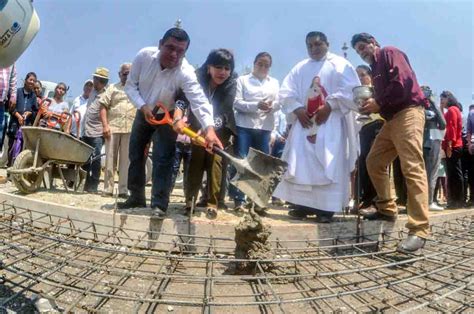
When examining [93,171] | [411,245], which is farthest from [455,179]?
[93,171]

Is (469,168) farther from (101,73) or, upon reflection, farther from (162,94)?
(101,73)

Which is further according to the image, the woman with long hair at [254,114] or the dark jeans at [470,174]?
the dark jeans at [470,174]

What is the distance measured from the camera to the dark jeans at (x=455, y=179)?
20.0 ft

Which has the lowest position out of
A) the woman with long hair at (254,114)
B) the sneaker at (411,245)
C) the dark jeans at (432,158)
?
the sneaker at (411,245)

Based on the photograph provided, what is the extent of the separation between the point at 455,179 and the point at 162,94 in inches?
193

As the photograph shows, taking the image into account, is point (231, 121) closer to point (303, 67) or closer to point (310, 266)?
point (303, 67)

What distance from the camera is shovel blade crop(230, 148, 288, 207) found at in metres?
2.82

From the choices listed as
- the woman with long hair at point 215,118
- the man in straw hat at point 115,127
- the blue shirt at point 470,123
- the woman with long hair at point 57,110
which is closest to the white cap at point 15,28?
the woman with long hair at point 215,118

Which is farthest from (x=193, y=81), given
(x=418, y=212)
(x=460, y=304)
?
(x=460, y=304)

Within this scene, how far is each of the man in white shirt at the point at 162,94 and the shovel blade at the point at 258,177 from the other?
19.1 inches

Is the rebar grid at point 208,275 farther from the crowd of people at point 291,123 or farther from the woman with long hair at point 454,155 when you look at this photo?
the woman with long hair at point 454,155

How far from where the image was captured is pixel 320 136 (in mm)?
3734

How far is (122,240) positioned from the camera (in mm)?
3105

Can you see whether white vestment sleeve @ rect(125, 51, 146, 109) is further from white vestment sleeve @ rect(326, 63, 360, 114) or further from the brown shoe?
the brown shoe
